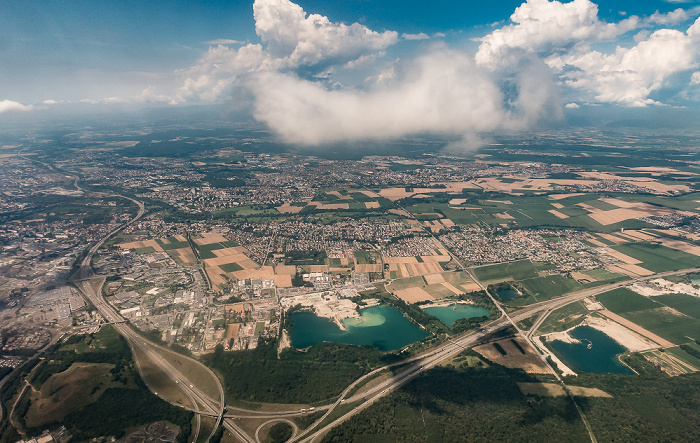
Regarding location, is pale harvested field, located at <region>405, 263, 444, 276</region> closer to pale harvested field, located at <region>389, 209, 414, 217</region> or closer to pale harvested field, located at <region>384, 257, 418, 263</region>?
pale harvested field, located at <region>384, 257, 418, 263</region>

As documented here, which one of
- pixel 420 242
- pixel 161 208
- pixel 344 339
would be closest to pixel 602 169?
pixel 420 242

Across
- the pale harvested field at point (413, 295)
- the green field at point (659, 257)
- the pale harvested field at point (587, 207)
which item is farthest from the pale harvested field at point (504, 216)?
the pale harvested field at point (413, 295)

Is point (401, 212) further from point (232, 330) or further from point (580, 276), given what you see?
point (232, 330)

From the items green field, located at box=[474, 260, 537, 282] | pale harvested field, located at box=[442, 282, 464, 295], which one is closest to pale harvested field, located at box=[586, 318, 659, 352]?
green field, located at box=[474, 260, 537, 282]

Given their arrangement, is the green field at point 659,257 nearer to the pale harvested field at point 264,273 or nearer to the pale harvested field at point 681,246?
the pale harvested field at point 681,246

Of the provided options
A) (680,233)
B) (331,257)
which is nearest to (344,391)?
(331,257)

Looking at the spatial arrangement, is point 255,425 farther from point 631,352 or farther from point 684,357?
point 684,357
